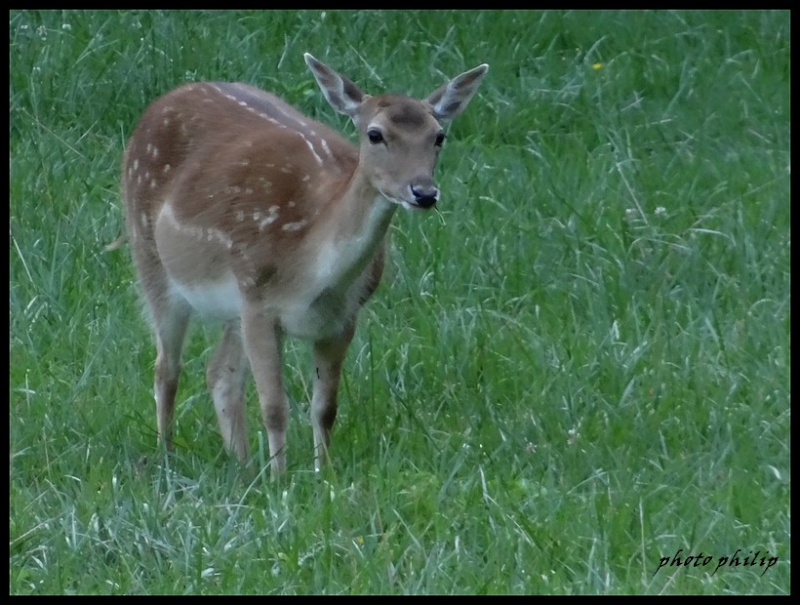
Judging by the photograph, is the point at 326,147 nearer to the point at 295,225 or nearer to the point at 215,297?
the point at 295,225

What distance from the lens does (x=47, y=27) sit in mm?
9852

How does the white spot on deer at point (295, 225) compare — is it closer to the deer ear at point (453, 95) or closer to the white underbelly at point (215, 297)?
the white underbelly at point (215, 297)

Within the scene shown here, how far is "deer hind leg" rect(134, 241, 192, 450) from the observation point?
6.60 m

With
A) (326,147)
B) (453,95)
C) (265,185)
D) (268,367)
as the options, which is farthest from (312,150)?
(268,367)

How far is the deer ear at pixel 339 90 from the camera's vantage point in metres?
6.17

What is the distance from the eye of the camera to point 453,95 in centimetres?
621

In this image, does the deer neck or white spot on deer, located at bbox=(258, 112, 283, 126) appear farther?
white spot on deer, located at bbox=(258, 112, 283, 126)

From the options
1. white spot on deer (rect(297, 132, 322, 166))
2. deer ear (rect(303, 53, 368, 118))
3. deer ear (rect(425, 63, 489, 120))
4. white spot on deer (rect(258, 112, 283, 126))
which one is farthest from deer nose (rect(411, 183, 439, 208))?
white spot on deer (rect(258, 112, 283, 126))

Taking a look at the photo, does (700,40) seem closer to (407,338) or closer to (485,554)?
(407,338)

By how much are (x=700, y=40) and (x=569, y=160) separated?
193 cm

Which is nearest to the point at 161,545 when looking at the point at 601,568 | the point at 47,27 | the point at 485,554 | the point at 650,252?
the point at 485,554

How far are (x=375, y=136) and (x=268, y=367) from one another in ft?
3.05

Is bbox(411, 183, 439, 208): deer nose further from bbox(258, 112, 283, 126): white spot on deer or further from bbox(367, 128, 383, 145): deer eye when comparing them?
bbox(258, 112, 283, 126): white spot on deer

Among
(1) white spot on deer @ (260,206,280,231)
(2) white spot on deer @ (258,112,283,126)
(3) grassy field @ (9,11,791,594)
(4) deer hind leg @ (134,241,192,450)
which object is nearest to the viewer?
(3) grassy field @ (9,11,791,594)
